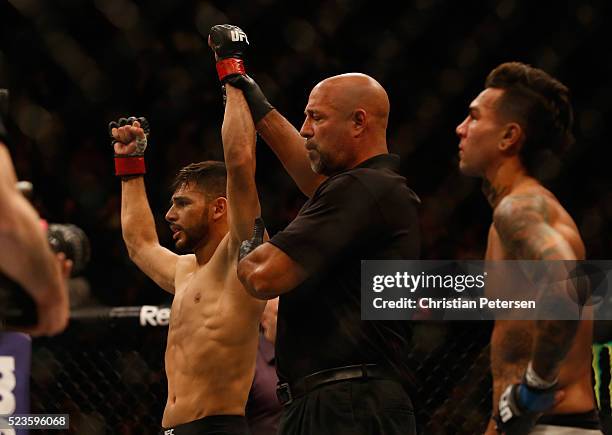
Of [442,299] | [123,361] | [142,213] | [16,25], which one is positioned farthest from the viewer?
[16,25]

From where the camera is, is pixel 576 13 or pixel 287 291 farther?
pixel 576 13

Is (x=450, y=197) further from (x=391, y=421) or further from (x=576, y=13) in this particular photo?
(x=391, y=421)

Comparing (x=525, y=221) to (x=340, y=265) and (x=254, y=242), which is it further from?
(x=254, y=242)

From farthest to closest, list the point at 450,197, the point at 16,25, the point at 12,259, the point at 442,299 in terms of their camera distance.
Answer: the point at 450,197
the point at 16,25
the point at 442,299
the point at 12,259

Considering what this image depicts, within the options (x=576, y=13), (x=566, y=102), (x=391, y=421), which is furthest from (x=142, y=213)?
(x=576, y=13)

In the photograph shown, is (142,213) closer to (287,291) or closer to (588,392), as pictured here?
(287,291)

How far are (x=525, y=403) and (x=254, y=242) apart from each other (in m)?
0.62

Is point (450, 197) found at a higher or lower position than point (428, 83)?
lower

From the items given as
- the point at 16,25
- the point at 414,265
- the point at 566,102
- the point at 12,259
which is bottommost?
the point at 12,259

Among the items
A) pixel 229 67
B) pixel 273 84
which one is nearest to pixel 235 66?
pixel 229 67

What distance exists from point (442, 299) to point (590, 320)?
717 mm

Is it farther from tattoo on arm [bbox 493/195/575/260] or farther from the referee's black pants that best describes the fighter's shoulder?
the referee's black pants

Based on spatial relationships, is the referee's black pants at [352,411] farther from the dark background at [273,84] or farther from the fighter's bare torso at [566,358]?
the dark background at [273,84]

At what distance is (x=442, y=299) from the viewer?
240 centimetres
